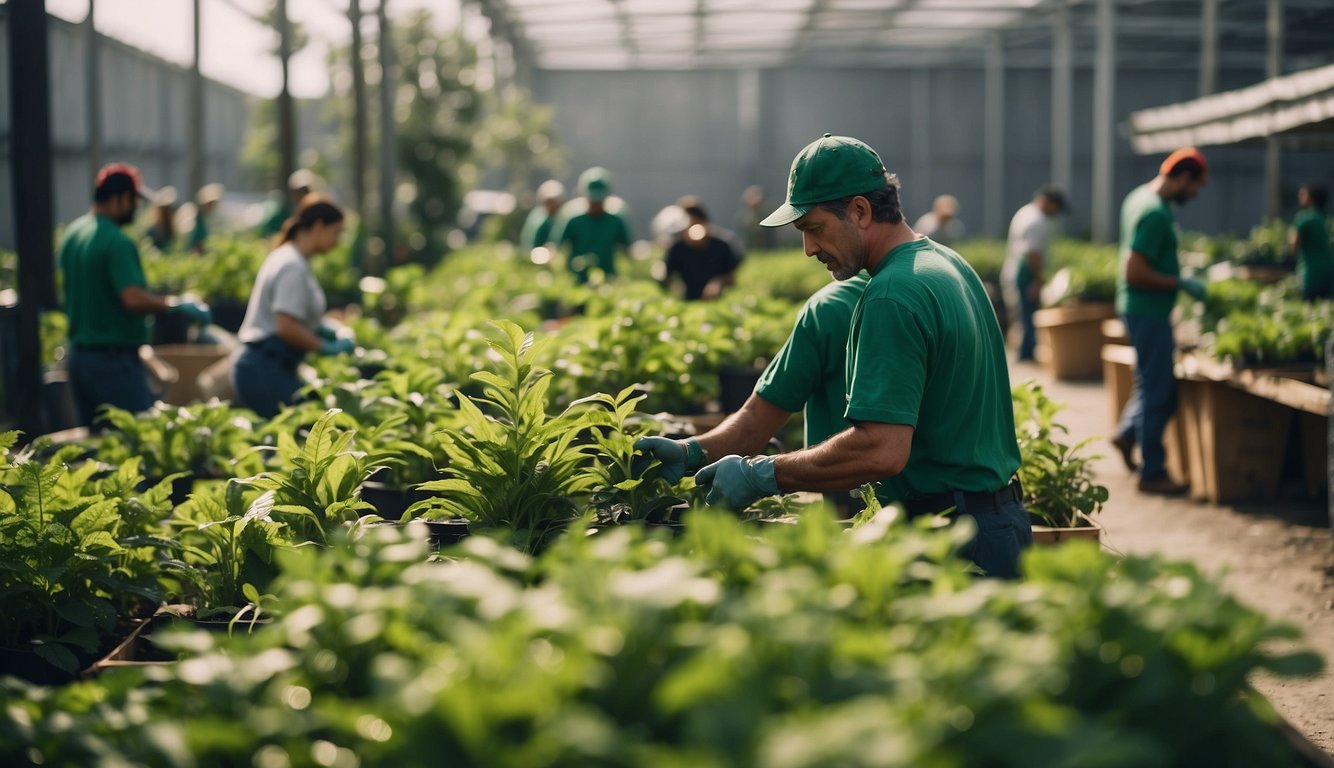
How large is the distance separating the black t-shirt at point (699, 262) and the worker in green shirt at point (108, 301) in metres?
4.35

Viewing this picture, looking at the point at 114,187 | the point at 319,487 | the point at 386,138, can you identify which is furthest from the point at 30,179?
the point at 386,138

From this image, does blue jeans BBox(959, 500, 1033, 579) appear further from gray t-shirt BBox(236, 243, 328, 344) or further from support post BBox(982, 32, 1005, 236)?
support post BBox(982, 32, 1005, 236)

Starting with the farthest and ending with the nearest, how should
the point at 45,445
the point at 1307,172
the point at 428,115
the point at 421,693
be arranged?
the point at 1307,172, the point at 428,115, the point at 45,445, the point at 421,693

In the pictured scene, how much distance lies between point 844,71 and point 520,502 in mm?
36872

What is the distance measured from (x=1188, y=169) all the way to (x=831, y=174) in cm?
577

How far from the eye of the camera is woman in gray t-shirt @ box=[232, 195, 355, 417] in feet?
22.8

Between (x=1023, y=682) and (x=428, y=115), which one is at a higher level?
(x=428, y=115)

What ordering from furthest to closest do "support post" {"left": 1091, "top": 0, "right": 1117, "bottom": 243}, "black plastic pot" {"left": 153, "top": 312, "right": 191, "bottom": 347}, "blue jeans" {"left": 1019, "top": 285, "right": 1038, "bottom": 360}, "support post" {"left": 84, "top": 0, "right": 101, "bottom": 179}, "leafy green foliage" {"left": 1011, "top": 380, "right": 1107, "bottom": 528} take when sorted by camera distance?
1. "support post" {"left": 1091, "top": 0, "right": 1117, "bottom": 243}
2. "blue jeans" {"left": 1019, "top": 285, "right": 1038, "bottom": 360}
3. "support post" {"left": 84, "top": 0, "right": 101, "bottom": 179}
4. "black plastic pot" {"left": 153, "top": 312, "right": 191, "bottom": 347}
5. "leafy green foliage" {"left": 1011, "top": 380, "right": 1107, "bottom": 528}

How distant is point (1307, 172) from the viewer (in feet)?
120

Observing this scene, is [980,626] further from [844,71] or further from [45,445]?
[844,71]

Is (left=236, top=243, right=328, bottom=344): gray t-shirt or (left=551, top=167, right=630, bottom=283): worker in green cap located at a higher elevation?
(left=551, top=167, right=630, bottom=283): worker in green cap

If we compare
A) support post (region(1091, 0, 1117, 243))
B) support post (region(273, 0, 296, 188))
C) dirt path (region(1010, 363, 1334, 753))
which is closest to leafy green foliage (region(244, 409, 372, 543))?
dirt path (region(1010, 363, 1334, 753))

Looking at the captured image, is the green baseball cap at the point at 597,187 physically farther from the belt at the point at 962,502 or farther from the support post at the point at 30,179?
the belt at the point at 962,502

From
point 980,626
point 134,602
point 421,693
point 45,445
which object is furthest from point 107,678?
point 45,445
